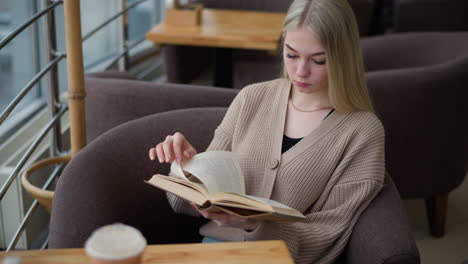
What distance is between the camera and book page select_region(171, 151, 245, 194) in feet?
4.34

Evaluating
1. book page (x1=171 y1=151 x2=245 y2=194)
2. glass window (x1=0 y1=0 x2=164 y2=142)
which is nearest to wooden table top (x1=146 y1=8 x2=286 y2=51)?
glass window (x1=0 y1=0 x2=164 y2=142)

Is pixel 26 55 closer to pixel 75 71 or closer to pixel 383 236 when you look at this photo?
pixel 75 71

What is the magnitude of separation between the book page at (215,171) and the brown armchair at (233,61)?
1.64 meters

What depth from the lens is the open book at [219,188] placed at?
1183 millimetres

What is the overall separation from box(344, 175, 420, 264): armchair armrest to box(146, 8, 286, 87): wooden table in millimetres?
1385

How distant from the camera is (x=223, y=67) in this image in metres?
3.03

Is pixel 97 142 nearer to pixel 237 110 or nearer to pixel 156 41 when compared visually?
pixel 237 110

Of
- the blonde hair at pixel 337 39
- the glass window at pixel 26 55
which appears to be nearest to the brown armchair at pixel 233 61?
the glass window at pixel 26 55

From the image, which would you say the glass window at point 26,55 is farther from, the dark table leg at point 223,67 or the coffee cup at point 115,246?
the coffee cup at point 115,246

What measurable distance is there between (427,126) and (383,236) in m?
1.16

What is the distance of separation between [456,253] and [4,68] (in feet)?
7.66

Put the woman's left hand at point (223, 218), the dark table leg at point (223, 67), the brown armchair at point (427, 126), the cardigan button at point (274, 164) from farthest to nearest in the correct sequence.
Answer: the dark table leg at point (223, 67) → the brown armchair at point (427, 126) → the cardigan button at point (274, 164) → the woman's left hand at point (223, 218)

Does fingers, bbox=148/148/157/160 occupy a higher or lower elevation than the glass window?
higher

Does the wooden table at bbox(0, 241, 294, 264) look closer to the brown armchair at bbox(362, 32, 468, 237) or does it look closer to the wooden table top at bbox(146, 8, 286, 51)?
the brown armchair at bbox(362, 32, 468, 237)
